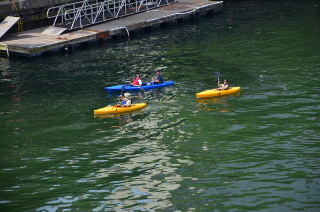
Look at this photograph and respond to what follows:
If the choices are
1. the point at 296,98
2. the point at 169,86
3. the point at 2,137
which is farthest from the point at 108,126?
the point at 296,98

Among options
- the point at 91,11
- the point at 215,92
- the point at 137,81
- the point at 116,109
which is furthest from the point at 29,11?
the point at 215,92

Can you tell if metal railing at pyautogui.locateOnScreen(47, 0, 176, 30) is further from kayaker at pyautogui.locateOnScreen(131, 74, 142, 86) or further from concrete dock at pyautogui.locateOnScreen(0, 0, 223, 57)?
kayaker at pyautogui.locateOnScreen(131, 74, 142, 86)

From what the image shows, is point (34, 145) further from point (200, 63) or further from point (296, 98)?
point (200, 63)

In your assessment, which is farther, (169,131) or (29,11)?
(29,11)

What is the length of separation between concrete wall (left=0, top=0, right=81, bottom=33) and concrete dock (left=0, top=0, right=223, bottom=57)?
953mm

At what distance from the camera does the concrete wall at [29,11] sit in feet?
158

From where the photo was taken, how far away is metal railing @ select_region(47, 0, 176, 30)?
163 ft

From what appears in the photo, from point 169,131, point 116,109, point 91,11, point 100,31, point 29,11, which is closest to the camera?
point 169,131

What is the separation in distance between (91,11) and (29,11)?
207 inches

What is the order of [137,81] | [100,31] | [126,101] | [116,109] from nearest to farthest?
[116,109]
[126,101]
[137,81]
[100,31]

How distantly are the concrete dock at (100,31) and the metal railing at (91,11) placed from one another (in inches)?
31.1

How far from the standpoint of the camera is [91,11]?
165 feet

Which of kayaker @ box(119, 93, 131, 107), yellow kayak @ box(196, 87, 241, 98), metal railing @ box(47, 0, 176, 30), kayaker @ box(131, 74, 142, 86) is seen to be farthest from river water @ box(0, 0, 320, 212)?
metal railing @ box(47, 0, 176, 30)

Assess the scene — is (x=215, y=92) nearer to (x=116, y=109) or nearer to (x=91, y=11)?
(x=116, y=109)
